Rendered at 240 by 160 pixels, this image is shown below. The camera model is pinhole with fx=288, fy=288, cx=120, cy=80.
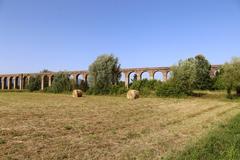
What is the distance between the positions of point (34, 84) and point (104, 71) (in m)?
30.0

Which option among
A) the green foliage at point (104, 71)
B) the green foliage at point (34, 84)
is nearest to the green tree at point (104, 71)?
the green foliage at point (104, 71)

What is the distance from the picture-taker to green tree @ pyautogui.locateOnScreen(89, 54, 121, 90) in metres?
51.5

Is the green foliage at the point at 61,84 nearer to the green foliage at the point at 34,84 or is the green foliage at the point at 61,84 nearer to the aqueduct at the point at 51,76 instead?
the aqueduct at the point at 51,76

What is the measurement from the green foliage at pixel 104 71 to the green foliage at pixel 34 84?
2646 cm

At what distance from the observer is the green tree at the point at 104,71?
169 ft

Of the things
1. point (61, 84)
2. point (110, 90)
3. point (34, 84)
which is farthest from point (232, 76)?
point (34, 84)

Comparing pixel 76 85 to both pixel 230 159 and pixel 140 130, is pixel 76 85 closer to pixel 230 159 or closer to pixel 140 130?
pixel 140 130

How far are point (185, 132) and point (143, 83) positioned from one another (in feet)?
122

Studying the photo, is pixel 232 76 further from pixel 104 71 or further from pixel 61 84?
pixel 61 84

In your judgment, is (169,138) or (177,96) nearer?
(169,138)

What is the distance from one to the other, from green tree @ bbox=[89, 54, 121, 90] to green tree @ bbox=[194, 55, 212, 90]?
14.6m

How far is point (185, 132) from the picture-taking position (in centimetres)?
1008

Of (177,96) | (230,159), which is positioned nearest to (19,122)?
(230,159)

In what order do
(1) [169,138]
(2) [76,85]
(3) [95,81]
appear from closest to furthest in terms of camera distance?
(1) [169,138] → (3) [95,81] → (2) [76,85]
